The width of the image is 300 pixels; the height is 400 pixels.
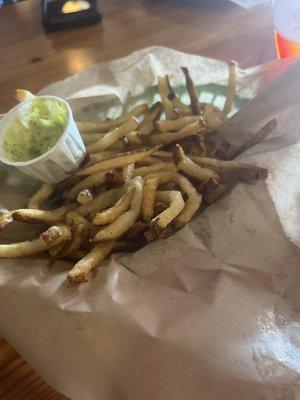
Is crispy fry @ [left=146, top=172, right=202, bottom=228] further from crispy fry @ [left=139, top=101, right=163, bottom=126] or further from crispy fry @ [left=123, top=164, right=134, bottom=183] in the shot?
crispy fry @ [left=139, top=101, right=163, bottom=126]

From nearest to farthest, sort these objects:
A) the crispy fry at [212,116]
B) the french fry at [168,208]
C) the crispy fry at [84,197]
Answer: the french fry at [168,208], the crispy fry at [84,197], the crispy fry at [212,116]

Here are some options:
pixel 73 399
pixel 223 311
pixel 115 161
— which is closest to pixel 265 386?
pixel 223 311

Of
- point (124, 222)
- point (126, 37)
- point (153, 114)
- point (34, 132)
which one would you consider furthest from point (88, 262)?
point (126, 37)

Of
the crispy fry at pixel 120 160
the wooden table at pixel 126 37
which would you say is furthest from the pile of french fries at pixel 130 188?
the wooden table at pixel 126 37

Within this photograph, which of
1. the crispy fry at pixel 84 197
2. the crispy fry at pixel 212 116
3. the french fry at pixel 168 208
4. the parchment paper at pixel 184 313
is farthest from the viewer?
the crispy fry at pixel 212 116

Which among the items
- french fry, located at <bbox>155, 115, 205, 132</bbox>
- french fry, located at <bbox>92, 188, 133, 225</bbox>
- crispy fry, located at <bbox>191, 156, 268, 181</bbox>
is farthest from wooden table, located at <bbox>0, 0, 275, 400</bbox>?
french fry, located at <bbox>92, 188, 133, 225</bbox>

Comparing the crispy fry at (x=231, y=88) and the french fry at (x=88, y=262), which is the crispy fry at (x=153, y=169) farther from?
the crispy fry at (x=231, y=88)

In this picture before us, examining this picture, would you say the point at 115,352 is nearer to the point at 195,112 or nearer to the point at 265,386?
the point at 265,386
